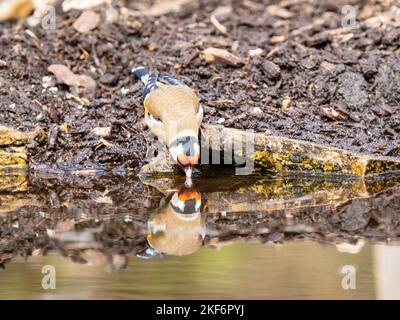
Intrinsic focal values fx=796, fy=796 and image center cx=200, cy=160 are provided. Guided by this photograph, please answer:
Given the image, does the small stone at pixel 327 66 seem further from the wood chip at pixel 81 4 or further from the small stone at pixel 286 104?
the wood chip at pixel 81 4

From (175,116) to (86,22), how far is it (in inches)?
110

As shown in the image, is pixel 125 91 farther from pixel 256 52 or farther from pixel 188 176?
pixel 188 176

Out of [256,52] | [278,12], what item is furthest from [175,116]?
[278,12]

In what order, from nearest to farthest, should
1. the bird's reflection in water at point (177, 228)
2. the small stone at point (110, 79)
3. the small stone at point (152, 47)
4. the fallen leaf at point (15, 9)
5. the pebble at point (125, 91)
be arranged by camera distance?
the bird's reflection in water at point (177, 228) → the pebble at point (125, 91) → the small stone at point (110, 79) → the small stone at point (152, 47) → the fallen leaf at point (15, 9)

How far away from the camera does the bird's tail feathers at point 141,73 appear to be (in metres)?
8.41

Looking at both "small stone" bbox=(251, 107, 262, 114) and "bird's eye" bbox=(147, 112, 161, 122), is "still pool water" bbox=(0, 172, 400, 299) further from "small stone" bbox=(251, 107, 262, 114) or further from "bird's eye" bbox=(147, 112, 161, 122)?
"small stone" bbox=(251, 107, 262, 114)

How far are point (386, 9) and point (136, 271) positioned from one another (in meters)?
6.38

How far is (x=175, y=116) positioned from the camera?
7551 mm

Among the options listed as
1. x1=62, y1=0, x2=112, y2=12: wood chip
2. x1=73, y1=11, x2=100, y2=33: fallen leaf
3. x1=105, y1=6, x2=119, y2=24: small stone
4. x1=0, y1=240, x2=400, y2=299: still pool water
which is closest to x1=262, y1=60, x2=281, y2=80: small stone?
x1=105, y1=6, x2=119, y2=24: small stone

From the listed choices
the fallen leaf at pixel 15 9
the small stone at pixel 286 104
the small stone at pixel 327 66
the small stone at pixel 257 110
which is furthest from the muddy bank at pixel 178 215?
the fallen leaf at pixel 15 9

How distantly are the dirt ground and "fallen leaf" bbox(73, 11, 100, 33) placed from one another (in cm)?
8

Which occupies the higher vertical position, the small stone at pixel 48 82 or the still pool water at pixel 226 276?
the small stone at pixel 48 82

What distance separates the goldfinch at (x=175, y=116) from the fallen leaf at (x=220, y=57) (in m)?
0.82
